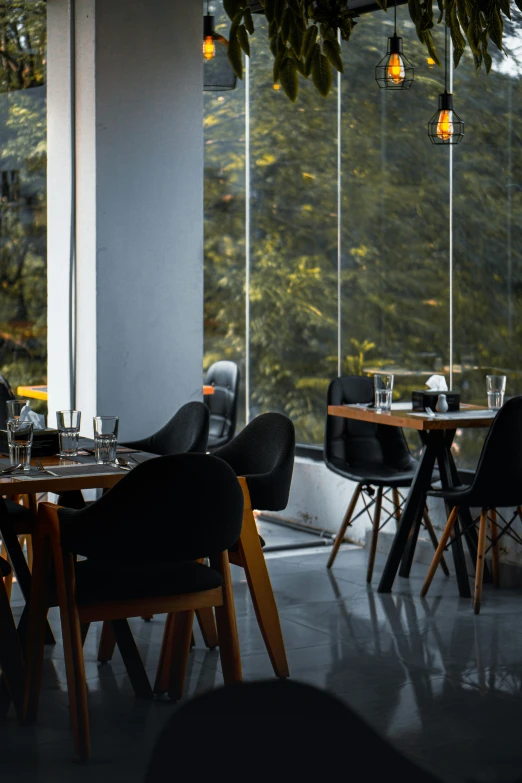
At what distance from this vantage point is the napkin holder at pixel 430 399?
5383 millimetres

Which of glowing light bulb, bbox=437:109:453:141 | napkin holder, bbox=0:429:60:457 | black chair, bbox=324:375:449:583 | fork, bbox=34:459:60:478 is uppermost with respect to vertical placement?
glowing light bulb, bbox=437:109:453:141

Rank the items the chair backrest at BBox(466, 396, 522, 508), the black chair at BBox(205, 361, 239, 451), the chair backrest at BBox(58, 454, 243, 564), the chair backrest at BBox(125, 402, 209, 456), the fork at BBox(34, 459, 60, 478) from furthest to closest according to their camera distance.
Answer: the black chair at BBox(205, 361, 239, 451) < the chair backrest at BBox(466, 396, 522, 508) < the chair backrest at BBox(125, 402, 209, 456) < the fork at BBox(34, 459, 60, 478) < the chair backrest at BBox(58, 454, 243, 564)

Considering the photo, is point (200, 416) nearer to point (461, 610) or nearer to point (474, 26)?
point (461, 610)

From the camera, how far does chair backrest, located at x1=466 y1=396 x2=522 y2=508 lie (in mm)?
4836

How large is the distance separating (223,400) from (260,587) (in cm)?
345

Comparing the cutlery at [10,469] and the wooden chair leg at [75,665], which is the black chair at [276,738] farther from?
the cutlery at [10,469]

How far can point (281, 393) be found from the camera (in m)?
7.60

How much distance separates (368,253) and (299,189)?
802 mm

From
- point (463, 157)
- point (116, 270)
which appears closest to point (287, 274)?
point (463, 157)

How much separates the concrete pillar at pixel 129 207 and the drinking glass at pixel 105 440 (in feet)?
4.55

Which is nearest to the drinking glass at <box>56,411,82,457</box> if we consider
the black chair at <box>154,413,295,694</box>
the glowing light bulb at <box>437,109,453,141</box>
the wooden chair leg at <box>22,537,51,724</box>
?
the black chair at <box>154,413,295,694</box>

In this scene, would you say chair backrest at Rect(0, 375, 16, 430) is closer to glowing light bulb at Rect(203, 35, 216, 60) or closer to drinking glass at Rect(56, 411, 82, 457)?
drinking glass at Rect(56, 411, 82, 457)

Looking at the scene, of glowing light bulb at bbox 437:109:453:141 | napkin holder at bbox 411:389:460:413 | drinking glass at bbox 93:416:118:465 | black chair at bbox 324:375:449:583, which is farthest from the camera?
black chair at bbox 324:375:449:583

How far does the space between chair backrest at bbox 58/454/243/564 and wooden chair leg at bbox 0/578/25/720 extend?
0.42m
